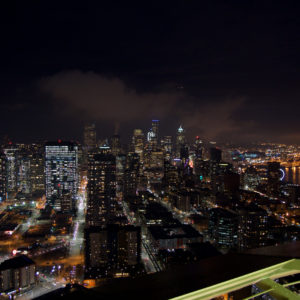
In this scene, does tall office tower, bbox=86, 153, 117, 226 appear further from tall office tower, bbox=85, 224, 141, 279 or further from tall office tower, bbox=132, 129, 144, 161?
tall office tower, bbox=132, 129, 144, 161

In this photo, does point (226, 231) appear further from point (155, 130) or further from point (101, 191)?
point (155, 130)

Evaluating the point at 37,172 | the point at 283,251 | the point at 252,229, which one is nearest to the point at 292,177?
the point at 252,229

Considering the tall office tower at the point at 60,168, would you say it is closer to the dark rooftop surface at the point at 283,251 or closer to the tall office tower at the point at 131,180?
the tall office tower at the point at 131,180

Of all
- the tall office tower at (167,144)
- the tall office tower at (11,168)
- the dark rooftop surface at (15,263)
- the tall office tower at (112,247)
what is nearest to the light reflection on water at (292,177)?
the tall office tower at (167,144)

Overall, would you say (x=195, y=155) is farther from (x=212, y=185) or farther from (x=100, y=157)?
(x=100, y=157)

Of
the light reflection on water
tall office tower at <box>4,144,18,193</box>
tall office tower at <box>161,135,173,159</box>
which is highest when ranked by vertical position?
tall office tower at <box>161,135,173,159</box>

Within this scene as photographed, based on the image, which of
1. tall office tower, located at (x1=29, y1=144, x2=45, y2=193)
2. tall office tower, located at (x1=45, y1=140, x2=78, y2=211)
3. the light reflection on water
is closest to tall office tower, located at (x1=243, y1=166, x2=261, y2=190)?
the light reflection on water

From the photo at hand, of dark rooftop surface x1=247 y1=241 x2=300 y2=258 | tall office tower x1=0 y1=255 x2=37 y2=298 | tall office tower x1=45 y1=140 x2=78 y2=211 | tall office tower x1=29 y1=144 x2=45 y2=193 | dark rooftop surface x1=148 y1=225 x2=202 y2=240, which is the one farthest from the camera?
tall office tower x1=29 y1=144 x2=45 y2=193

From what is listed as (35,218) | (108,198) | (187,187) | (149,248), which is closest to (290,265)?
(149,248)
